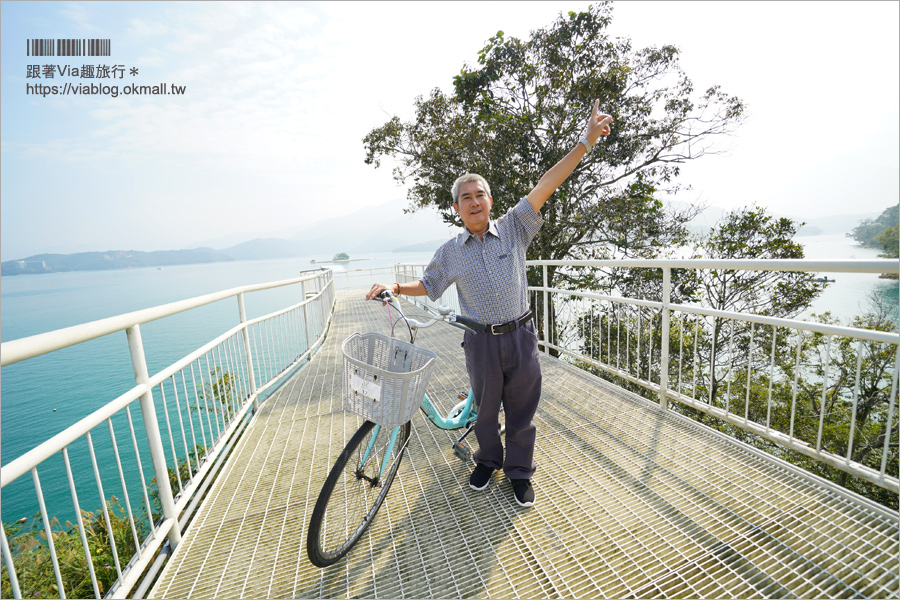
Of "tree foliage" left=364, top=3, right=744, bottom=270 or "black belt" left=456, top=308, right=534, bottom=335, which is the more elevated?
"tree foliage" left=364, top=3, right=744, bottom=270

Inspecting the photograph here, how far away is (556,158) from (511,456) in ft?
26.4

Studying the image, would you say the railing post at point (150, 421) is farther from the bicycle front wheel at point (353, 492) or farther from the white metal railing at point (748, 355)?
the white metal railing at point (748, 355)

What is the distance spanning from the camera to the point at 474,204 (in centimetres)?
208

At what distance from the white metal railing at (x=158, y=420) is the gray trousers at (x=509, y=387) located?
1484mm

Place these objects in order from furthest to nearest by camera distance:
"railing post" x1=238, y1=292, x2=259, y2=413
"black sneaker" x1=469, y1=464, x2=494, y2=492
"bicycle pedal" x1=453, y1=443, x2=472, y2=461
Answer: "railing post" x1=238, y1=292, x2=259, y2=413
"bicycle pedal" x1=453, y1=443, x2=472, y2=461
"black sneaker" x1=469, y1=464, x2=494, y2=492

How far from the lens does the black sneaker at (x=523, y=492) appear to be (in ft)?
7.06

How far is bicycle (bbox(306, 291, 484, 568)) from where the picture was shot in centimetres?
170

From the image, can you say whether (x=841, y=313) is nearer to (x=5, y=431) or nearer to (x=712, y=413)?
(x=712, y=413)

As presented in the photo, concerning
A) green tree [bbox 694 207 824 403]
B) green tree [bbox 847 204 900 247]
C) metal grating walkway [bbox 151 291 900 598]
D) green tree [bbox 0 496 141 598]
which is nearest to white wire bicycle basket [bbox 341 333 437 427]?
metal grating walkway [bbox 151 291 900 598]

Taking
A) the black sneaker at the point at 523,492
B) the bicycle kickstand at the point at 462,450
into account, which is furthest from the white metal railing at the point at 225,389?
the bicycle kickstand at the point at 462,450

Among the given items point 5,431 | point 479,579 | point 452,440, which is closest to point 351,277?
point 5,431

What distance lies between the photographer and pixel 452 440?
2.95 meters

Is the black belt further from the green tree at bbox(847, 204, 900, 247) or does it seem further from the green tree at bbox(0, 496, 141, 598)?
the green tree at bbox(847, 204, 900, 247)

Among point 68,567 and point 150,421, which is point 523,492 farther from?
point 68,567
